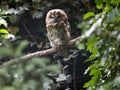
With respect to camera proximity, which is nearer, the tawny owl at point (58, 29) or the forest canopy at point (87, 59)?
A: the forest canopy at point (87, 59)

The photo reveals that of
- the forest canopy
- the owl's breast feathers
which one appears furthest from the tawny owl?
the forest canopy

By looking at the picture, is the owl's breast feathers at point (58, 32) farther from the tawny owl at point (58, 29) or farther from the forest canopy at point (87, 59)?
the forest canopy at point (87, 59)

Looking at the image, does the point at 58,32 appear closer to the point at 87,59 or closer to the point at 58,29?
the point at 58,29

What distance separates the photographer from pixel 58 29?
220cm

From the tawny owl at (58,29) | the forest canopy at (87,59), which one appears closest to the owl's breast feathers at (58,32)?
the tawny owl at (58,29)

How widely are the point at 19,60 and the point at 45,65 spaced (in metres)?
0.05

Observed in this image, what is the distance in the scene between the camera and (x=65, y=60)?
9.10 ft

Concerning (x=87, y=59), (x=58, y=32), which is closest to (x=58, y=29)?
(x=58, y=32)

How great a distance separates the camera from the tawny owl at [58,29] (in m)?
2.15

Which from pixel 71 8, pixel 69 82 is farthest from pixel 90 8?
pixel 69 82

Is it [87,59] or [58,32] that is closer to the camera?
[87,59]

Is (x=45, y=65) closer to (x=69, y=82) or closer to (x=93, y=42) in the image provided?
(x=93, y=42)

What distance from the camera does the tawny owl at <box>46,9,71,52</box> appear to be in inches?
84.7

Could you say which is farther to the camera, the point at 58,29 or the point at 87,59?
the point at 58,29
